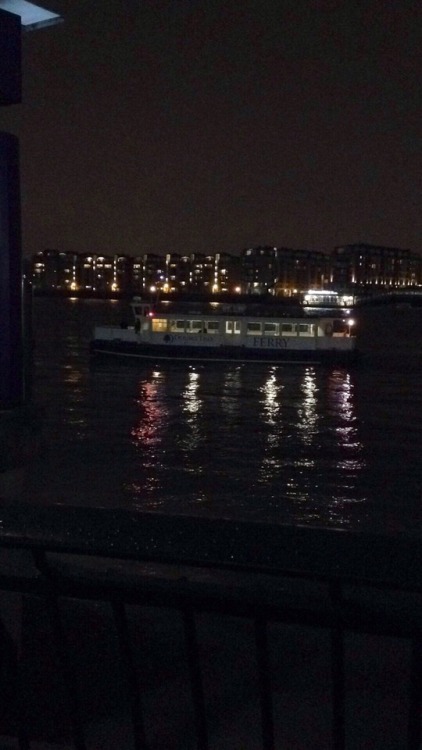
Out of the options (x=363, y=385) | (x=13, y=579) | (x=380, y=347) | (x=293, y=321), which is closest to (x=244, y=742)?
(x=13, y=579)

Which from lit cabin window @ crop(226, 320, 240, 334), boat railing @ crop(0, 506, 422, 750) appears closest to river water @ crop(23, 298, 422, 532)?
boat railing @ crop(0, 506, 422, 750)

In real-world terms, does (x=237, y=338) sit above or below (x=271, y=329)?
below

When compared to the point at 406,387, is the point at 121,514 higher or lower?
higher

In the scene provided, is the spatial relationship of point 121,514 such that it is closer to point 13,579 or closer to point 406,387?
point 13,579

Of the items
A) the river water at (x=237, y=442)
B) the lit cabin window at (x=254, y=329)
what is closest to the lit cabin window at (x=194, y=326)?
the river water at (x=237, y=442)

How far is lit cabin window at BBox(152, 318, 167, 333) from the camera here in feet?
148

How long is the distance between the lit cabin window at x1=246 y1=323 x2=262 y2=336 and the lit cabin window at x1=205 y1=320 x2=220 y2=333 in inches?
55.6

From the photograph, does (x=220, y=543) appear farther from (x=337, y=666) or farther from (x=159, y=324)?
(x=159, y=324)

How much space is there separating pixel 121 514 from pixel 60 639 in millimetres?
285

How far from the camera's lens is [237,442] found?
23875 millimetres

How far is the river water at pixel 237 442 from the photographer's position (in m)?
16.3

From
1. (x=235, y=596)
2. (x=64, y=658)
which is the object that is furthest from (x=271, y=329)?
(x=235, y=596)

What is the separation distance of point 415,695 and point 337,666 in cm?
14

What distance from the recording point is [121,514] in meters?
1.85
